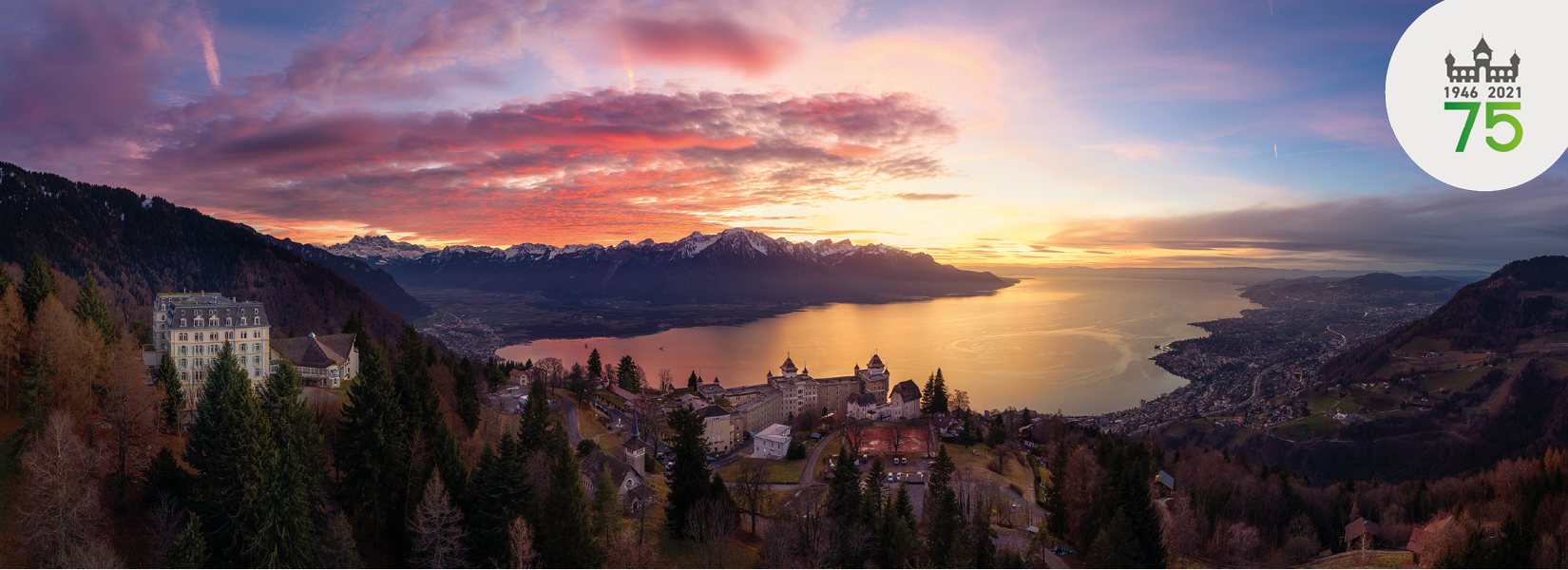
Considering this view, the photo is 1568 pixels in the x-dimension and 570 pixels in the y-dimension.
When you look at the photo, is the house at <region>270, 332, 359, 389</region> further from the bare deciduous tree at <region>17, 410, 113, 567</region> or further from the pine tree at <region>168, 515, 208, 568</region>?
the pine tree at <region>168, 515, 208, 568</region>

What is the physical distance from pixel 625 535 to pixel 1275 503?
3486 cm

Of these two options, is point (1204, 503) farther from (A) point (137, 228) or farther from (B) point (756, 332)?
(A) point (137, 228)

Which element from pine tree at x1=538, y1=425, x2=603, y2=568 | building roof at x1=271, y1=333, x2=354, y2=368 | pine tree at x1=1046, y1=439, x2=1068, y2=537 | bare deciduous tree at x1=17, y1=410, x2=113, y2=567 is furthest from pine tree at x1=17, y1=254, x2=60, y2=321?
pine tree at x1=1046, y1=439, x2=1068, y2=537

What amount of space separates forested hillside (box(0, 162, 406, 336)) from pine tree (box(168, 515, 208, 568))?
9114 centimetres

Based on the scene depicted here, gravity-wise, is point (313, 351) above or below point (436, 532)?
above

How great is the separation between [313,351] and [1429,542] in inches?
1892

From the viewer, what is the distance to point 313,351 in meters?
30.8

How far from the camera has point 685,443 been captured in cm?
2556

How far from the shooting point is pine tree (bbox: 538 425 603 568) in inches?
716

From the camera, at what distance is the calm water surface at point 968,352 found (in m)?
92.4

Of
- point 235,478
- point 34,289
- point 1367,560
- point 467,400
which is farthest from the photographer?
point 467,400

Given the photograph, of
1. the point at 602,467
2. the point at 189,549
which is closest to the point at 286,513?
the point at 189,549

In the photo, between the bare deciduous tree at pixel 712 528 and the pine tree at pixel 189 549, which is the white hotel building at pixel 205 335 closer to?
the pine tree at pixel 189 549

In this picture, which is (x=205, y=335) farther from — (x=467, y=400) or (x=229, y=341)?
(x=467, y=400)
